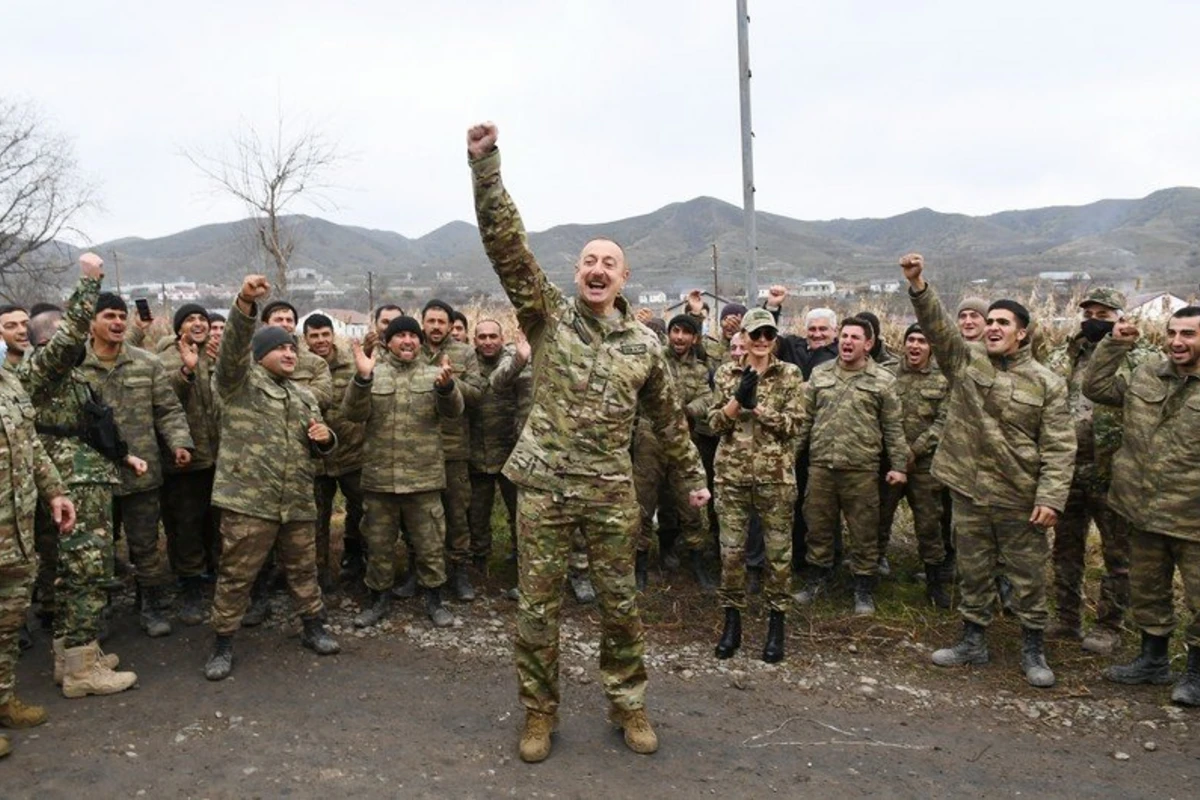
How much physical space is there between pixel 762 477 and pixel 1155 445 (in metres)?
2.24

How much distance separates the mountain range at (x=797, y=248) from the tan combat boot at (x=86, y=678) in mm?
53939

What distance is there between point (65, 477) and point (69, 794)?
1.87 metres

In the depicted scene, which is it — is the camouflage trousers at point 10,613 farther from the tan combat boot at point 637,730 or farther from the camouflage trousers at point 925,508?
the camouflage trousers at point 925,508

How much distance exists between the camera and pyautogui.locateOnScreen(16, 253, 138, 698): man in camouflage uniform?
161 inches

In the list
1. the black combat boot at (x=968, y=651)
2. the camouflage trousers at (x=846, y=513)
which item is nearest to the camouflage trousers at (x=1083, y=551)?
the black combat boot at (x=968, y=651)

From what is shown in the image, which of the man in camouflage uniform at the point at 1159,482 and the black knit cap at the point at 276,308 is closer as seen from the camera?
the man in camouflage uniform at the point at 1159,482

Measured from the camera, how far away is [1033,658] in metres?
4.59

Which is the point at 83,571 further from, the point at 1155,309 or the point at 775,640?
the point at 1155,309

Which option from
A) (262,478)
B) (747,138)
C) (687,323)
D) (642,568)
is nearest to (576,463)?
(262,478)

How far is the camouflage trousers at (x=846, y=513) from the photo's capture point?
5.67m

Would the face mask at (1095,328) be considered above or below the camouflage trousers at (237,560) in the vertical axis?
above

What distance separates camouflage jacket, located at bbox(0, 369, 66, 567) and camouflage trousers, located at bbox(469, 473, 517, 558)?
2.94 metres

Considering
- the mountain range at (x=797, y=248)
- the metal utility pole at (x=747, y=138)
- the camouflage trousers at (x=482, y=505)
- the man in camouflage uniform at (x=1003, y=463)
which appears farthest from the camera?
the mountain range at (x=797, y=248)

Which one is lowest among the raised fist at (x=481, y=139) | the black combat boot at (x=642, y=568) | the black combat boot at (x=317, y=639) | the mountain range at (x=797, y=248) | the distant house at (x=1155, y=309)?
the black combat boot at (x=642, y=568)
